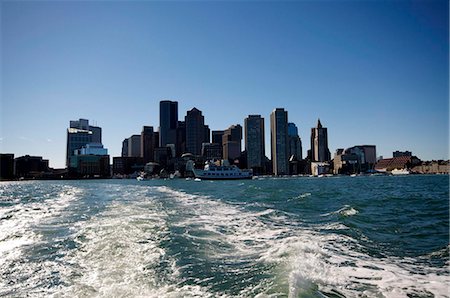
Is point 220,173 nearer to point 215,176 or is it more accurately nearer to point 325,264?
point 215,176

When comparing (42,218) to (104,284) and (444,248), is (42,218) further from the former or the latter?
(444,248)

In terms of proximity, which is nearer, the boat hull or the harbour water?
the harbour water

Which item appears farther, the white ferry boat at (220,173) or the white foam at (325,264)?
the white ferry boat at (220,173)

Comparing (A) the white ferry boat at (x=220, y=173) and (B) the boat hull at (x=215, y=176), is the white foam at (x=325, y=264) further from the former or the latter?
(A) the white ferry boat at (x=220, y=173)

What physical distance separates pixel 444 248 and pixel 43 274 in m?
14.4

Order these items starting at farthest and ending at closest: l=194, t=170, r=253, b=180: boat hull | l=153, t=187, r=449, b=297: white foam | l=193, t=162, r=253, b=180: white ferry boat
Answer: l=193, t=162, r=253, b=180: white ferry boat, l=194, t=170, r=253, b=180: boat hull, l=153, t=187, r=449, b=297: white foam

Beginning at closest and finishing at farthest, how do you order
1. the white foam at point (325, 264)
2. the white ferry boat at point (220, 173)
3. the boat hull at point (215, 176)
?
the white foam at point (325, 264) < the boat hull at point (215, 176) < the white ferry boat at point (220, 173)

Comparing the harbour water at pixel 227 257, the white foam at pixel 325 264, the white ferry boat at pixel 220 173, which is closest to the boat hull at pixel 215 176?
the white ferry boat at pixel 220 173

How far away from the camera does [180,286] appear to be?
9102 millimetres

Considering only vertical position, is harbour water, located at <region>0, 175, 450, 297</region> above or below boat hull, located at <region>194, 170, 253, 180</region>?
above

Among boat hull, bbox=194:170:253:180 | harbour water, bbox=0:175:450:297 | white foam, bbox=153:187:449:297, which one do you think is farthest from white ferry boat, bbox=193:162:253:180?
white foam, bbox=153:187:449:297

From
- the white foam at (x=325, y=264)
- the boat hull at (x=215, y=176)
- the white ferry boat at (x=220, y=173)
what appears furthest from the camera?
the white ferry boat at (x=220, y=173)

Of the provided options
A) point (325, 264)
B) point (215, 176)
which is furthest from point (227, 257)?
point (215, 176)

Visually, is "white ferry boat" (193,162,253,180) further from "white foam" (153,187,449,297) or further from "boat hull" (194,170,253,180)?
"white foam" (153,187,449,297)
